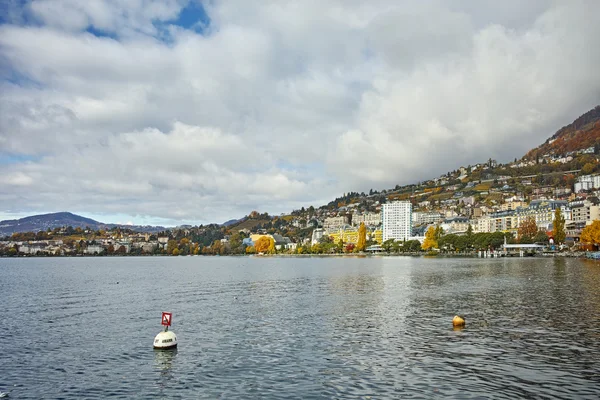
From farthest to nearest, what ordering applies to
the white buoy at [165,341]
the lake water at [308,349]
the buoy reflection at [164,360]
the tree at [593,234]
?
the tree at [593,234], the white buoy at [165,341], the buoy reflection at [164,360], the lake water at [308,349]

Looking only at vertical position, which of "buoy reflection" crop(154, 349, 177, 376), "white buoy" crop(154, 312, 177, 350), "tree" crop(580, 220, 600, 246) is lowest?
"buoy reflection" crop(154, 349, 177, 376)

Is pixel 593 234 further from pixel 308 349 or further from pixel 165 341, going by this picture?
pixel 165 341

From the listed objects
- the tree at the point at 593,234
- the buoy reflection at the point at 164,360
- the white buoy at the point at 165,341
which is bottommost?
the buoy reflection at the point at 164,360

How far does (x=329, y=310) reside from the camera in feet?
143

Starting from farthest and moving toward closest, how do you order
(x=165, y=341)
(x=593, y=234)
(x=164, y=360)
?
1. (x=593, y=234)
2. (x=165, y=341)
3. (x=164, y=360)

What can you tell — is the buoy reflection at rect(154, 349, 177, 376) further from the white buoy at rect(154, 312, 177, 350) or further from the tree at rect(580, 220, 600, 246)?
the tree at rect(580, 220, 600, 246)

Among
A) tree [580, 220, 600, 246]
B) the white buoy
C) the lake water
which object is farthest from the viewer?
tree [580, 220, 600, 246]

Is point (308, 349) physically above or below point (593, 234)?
below

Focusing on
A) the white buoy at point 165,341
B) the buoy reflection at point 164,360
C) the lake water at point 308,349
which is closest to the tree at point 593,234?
Result: the lake water at point 308,349

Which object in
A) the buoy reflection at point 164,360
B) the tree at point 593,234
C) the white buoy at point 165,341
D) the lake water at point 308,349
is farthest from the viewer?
the tree at point 593,234

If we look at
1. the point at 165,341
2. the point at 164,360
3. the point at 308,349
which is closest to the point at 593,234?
the point at 308,349

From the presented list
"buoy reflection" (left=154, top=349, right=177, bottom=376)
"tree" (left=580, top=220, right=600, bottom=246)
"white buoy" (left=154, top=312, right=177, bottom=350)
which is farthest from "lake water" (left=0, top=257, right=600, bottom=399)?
"tree" (left=580, top=220, right=600, bottom=246)

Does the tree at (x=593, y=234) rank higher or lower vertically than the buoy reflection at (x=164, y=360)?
higher

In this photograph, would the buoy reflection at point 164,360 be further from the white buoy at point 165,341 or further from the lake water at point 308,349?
the white buoy at point 165,341
